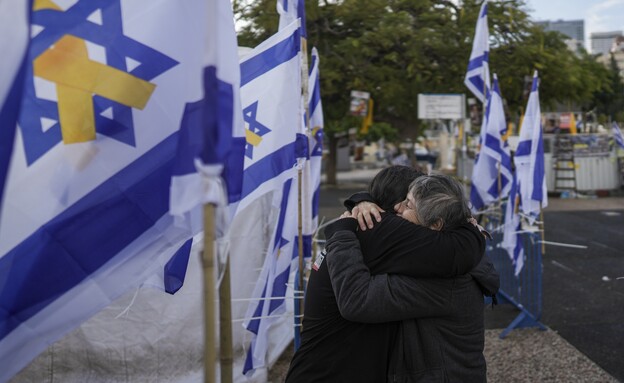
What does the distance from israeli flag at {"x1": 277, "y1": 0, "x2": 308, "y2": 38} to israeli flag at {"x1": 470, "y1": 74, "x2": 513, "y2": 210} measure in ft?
14.9

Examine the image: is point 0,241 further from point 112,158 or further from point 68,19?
point 68,19

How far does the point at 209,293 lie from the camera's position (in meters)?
1.44

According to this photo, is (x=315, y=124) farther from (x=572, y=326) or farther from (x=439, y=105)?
(x=439, y=105)

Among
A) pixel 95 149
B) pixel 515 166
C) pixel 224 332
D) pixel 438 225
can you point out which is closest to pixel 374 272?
pixel 438 225

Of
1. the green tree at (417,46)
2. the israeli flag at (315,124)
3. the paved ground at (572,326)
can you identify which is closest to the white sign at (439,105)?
the paved ground at (572,326)

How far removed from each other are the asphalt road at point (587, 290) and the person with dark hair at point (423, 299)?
309 cm

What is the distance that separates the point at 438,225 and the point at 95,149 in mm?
1154

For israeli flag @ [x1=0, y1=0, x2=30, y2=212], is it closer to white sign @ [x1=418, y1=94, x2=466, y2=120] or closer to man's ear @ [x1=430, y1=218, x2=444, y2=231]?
man's ear @ [x1=430, y1=218, x2=444, y2=231]

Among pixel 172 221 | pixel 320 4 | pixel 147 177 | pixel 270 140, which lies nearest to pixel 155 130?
pixel 147 177

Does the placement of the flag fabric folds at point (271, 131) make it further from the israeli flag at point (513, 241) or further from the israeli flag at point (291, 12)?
the israeli flag at point (513, 241)

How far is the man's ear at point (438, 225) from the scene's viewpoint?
2.10 m

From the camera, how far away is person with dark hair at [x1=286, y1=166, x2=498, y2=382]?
197 cm

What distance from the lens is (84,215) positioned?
5.95ft

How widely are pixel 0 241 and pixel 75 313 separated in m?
0.30
